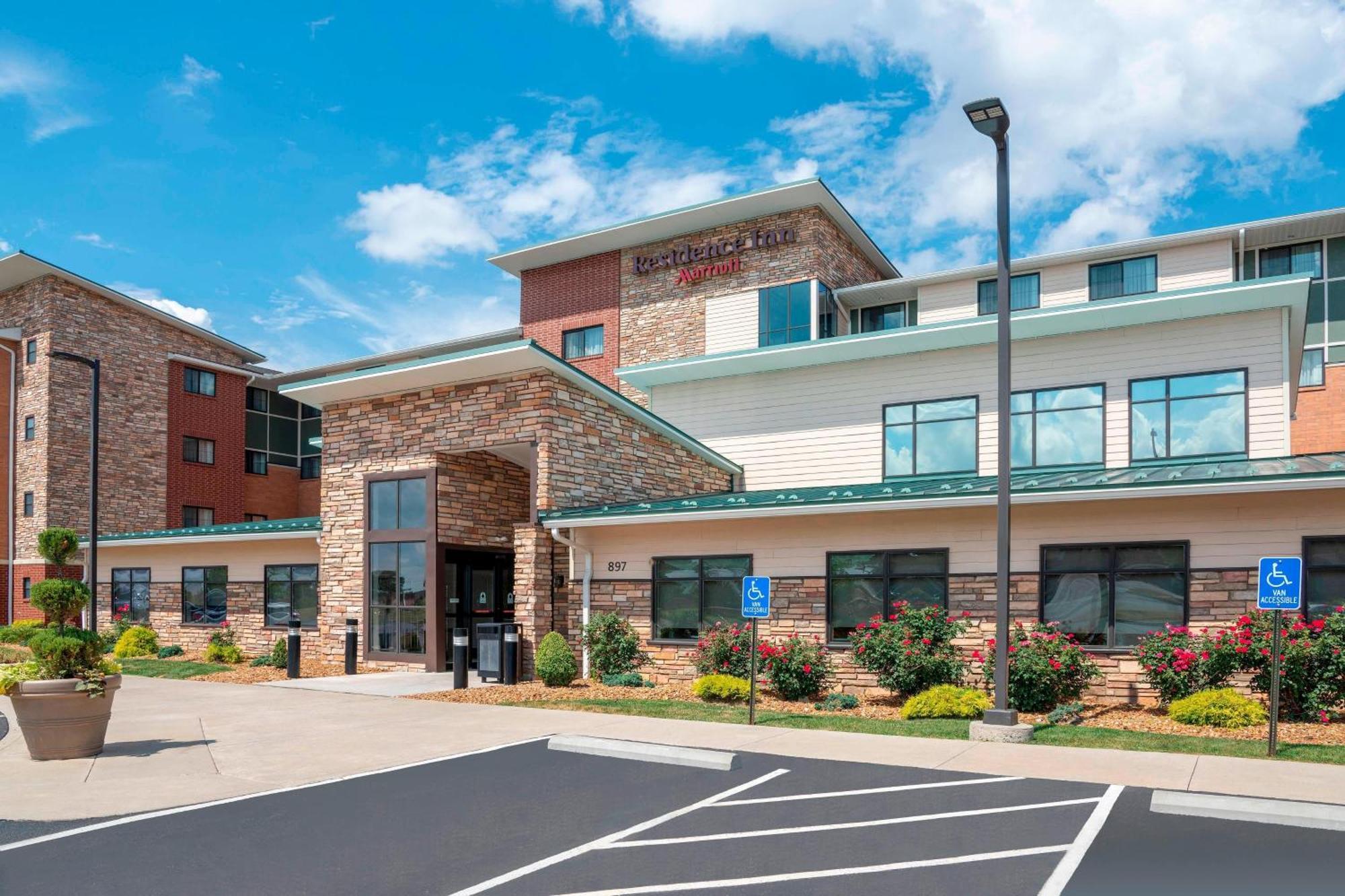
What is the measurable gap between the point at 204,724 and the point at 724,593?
342 inches

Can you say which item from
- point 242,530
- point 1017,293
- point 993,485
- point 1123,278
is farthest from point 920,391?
point 242,530

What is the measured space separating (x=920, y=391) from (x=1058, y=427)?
2950 millimetres

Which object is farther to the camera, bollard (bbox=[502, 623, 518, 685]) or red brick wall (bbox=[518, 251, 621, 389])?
red brick wall (bbox=[518, 251, 621, 389])

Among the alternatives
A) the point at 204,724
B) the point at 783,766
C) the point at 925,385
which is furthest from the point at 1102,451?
the point at 204,724

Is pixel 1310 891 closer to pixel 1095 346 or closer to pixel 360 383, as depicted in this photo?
pixel 1095 346

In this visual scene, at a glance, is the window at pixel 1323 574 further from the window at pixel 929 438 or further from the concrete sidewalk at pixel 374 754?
the window at pixel 929 438

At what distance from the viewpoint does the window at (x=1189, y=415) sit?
61.8 ft

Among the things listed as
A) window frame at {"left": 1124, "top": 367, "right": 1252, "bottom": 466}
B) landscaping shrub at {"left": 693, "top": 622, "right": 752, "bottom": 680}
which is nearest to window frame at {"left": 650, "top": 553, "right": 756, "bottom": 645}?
landscaping shrub at {"left": 693, "top": 622, "right": 752, "bottom": 680}

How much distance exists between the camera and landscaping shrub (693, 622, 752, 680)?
17.2 m

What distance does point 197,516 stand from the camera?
133 ft

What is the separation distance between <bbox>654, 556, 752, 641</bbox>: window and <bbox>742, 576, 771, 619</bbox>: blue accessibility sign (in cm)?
499

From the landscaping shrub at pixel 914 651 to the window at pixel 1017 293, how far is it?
16.8 metres

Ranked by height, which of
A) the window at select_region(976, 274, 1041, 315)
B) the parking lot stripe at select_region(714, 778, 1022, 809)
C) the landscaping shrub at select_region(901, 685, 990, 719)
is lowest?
the landscaping shrub at select_region(901, 685, 990, 719)

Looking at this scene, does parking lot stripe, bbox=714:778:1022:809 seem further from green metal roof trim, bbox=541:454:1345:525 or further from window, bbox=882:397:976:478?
window, bbox=882:397:976:478
